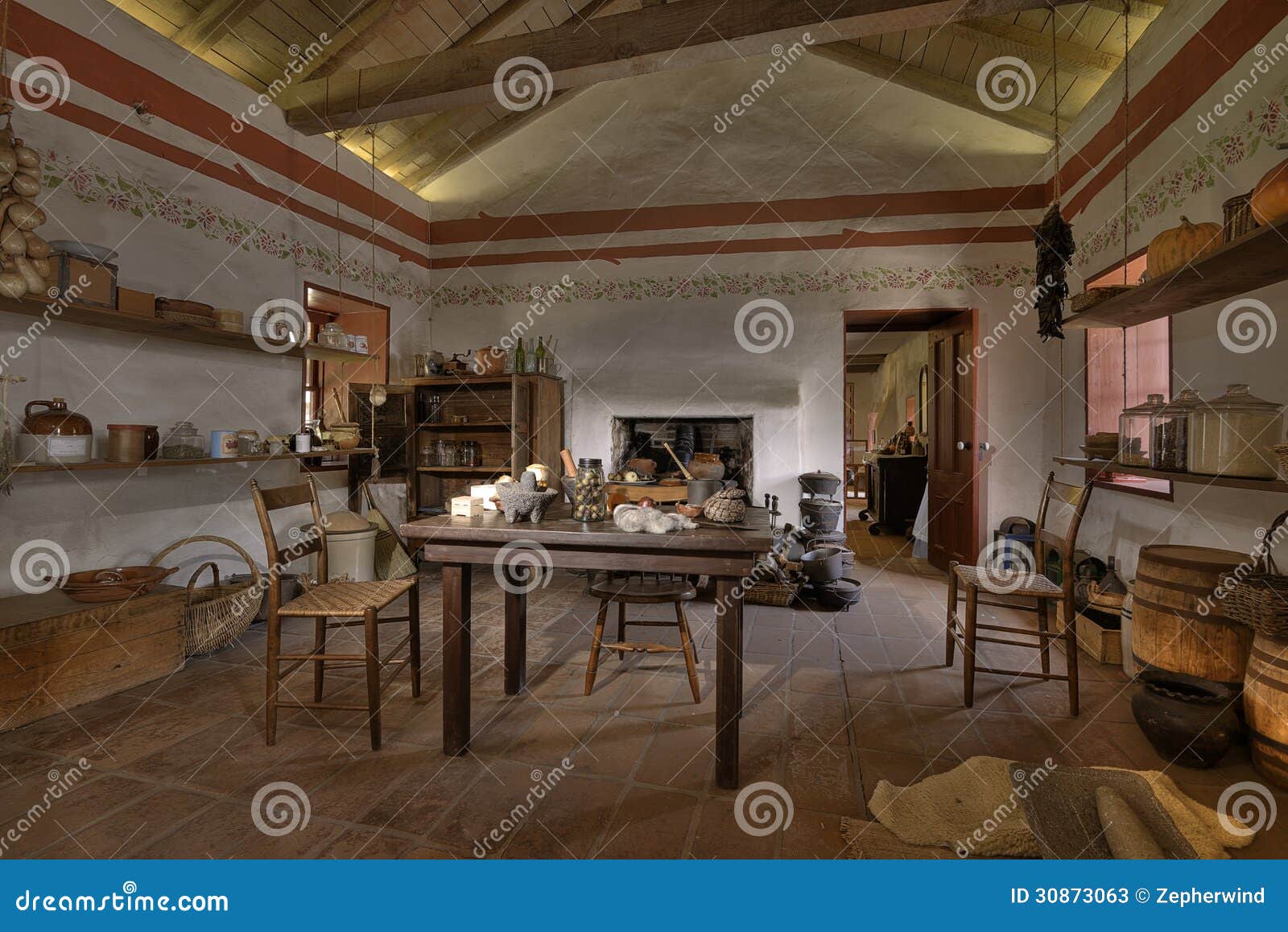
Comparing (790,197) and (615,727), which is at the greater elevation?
(790,197)

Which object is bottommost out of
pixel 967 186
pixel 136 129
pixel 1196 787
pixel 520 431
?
pixel 1196 787

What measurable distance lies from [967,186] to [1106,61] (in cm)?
142

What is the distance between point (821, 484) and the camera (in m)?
5.61

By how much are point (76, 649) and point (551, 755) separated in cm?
238

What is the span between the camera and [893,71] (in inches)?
207

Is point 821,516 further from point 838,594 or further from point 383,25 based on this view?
point 383,25

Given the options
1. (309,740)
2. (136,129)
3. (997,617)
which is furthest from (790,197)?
(309,740)

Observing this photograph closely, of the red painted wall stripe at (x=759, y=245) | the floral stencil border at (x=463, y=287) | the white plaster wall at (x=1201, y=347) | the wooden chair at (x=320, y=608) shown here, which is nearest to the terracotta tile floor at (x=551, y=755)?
the wooden chair at (x=320, y=608)

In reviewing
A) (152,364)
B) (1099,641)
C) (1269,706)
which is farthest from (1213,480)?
(152,364)

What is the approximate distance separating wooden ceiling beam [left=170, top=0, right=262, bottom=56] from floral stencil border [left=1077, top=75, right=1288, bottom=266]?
5562 mm

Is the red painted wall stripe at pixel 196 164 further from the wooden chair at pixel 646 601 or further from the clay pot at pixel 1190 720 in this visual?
the clay pot at pixel 1190 720

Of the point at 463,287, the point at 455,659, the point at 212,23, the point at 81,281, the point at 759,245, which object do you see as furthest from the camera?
the point at 463,287

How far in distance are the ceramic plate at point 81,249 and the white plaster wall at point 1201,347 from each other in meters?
5.60

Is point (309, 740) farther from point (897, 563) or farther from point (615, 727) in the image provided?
point (897, 563)
